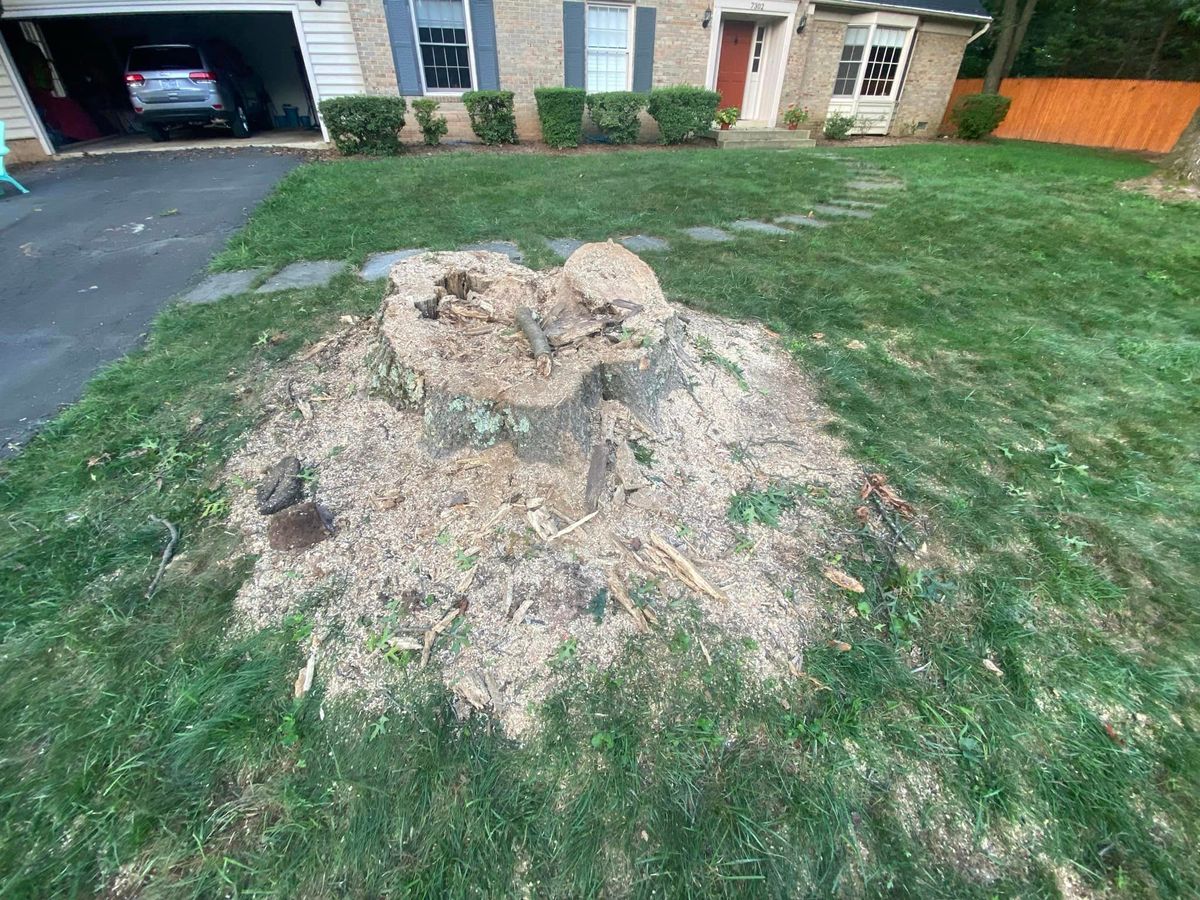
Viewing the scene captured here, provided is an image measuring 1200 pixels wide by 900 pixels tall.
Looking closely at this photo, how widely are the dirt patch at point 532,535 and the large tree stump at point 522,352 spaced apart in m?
0.04

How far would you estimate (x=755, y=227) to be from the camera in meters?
5.71

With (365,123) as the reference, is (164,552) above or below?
below

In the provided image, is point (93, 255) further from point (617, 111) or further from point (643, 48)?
point (643, 48)

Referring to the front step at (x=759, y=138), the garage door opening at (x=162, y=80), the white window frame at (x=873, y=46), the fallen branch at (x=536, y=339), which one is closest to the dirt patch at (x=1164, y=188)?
the front step at (x=759, y=138)

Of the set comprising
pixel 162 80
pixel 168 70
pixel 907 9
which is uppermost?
pixel 907 9

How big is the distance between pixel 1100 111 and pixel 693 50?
1144 centimetres

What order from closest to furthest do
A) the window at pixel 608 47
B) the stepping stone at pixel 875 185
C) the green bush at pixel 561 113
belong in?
1. the stepping stone at pixel 875 185
2. the green bush at pixel 561 113
3. the window at pixel 608 47

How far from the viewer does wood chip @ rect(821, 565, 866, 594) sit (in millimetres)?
1933

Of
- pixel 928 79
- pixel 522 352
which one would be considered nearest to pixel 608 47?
pixel 928 79

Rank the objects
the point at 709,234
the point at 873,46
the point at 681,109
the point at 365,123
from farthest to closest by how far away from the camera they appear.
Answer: the point at 873,46, the point at 681,109, the point at 365,123, the point at 709,234

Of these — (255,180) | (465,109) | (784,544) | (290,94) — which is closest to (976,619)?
(784,544)

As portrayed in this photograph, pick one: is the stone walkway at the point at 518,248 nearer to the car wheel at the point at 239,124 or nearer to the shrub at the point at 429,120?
the shrub at the point at 429,120

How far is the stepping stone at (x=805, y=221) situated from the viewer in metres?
5.83

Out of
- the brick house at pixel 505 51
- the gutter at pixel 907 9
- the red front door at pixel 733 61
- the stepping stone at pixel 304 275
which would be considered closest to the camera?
the stepping stone at pixel 304 275
